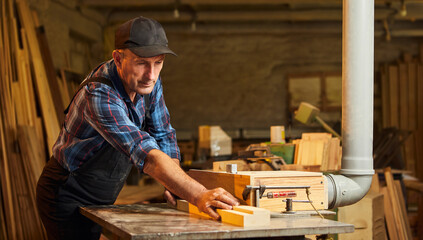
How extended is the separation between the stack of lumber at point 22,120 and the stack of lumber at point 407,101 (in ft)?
20.1

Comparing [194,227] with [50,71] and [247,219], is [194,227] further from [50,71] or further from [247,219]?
[50,71]

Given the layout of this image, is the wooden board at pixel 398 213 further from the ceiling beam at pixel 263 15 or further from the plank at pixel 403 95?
the plank at pixel 403 95

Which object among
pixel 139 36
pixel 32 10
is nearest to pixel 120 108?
pixel 139 36

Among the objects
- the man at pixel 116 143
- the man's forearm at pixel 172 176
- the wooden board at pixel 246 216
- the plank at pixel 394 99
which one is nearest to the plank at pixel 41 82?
the man at pixel 116 143

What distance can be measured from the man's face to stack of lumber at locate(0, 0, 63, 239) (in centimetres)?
281

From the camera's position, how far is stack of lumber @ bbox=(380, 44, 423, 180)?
9.26 metres

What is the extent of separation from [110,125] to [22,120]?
3177 millimetres

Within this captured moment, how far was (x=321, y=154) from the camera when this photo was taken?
3873 millimetres

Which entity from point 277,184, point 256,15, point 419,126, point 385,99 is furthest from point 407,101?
point 277,184

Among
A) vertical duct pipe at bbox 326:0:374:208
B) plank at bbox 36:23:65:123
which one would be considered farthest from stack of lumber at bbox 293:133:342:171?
plank at bbox 36:23:65:123

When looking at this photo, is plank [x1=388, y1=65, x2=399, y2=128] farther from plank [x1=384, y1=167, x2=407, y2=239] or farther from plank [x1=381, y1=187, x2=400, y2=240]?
plank [x1=381, y1=187, x2=400, y2=240]

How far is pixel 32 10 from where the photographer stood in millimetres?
5973

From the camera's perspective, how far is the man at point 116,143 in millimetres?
2062

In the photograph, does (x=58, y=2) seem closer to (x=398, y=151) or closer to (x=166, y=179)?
(x=398, y=151)
